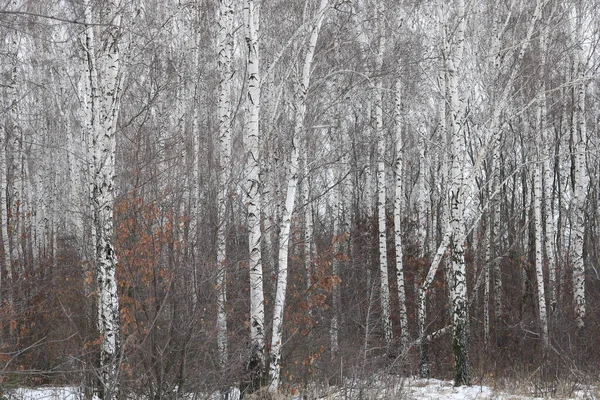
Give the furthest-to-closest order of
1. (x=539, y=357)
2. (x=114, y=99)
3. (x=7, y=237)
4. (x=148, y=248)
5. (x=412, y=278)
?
1. (x=412, y=278)
2. (x=7, y=237)
3. (x=539, y=357)
4. (x=148, y=248)
5. (x=114, y=99)

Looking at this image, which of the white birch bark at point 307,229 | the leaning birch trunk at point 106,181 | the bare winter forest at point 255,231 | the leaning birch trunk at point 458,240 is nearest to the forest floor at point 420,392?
the bare winter forest at point 255,231

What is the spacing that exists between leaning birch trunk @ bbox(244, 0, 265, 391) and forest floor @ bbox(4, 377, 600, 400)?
0.49 m

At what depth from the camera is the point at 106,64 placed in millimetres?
7984

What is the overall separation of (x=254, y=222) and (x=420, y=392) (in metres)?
3.67

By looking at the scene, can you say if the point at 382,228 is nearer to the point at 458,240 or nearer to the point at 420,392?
the point at 458,240

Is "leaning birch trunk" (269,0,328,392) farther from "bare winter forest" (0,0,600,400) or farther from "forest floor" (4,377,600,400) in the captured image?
"forest floor" (4,377,600,400)

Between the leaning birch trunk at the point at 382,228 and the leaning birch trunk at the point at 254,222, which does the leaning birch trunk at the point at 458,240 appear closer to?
the leaning birch trunk at the point at 382,228

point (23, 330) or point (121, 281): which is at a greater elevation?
point (121, 281)

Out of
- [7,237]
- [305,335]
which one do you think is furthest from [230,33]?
[7,237]

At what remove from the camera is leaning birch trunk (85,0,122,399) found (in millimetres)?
7305

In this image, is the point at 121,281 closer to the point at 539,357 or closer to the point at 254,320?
the point at 254,320

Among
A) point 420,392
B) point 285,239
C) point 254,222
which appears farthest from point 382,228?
point 254,222

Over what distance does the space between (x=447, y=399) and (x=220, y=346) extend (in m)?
3.19

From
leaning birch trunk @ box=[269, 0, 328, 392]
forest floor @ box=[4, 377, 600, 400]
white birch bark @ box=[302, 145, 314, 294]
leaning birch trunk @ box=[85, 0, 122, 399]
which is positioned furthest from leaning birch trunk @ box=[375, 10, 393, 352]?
leaning birch trunk @ box=[85, 0, 122, 399]
